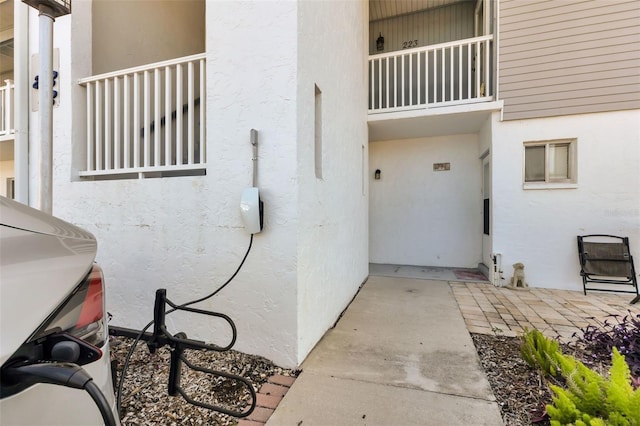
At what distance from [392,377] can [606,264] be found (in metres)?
4.39

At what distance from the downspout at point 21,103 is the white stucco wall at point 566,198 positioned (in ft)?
20.8

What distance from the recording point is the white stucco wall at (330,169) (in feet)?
7.81

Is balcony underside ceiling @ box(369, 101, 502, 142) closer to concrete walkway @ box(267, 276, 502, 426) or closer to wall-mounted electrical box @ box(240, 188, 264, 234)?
concrete walkway @ box(267, 276, 502, 426)

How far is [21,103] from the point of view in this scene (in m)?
3.10

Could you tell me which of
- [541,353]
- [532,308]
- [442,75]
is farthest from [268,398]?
[442,75]

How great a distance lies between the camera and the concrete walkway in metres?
1.80

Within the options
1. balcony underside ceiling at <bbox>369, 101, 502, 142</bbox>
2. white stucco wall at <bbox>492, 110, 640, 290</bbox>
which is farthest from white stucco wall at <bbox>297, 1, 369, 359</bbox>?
white stucco wall at <bbox>492, 110, 640, 290</bbox>

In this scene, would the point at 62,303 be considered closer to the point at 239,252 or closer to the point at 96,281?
the point at 96,281

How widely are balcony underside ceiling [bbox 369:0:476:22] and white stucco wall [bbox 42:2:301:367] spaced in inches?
211

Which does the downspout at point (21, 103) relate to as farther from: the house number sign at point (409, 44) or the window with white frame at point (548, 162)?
the window with white frame at point (548, 162)

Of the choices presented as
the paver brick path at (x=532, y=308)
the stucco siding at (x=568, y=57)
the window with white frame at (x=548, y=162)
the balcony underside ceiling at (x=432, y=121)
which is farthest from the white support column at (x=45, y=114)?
the window with white frame at (x=548, y=162)

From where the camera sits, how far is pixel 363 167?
527 cm

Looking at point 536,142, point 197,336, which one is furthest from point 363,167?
point 197,336

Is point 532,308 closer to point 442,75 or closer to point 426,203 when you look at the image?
point 426,203
